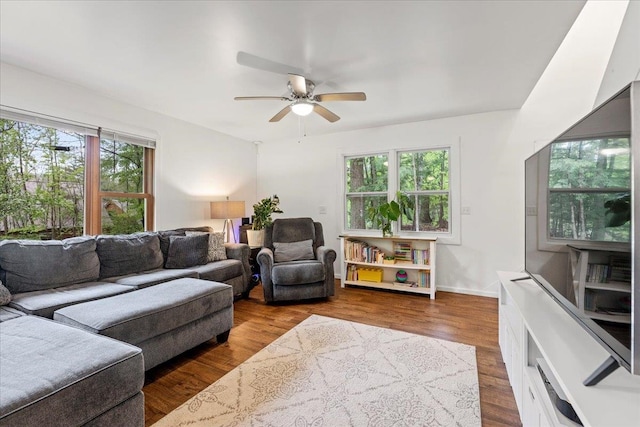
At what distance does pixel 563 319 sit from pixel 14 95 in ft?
14.0

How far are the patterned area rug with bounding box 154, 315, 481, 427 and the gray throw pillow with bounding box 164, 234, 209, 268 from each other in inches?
55.6

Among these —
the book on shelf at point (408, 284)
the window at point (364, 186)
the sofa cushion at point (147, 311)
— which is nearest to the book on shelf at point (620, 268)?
the sofa cushion at point (147, 311)

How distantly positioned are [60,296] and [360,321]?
2.49 m

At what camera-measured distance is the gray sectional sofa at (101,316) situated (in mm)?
1133

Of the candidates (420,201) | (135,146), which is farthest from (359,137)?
(135,146)

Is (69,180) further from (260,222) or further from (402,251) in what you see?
(402,251)

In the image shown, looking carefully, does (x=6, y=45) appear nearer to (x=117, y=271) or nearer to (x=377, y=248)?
(x=117, y=271)

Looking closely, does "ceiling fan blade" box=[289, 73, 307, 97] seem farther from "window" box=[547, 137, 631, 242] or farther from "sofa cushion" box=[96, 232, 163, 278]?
"sofa cushion" box=[96, 232, 163, 278]

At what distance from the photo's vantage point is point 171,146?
382 centimetres

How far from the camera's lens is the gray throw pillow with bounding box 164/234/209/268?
3158 millimetres

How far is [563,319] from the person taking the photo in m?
1.43

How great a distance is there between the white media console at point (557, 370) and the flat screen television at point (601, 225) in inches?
2.4

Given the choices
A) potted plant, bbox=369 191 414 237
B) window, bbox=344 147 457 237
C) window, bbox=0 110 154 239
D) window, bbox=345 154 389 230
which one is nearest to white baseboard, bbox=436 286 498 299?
window, bbox=344 147 457 237

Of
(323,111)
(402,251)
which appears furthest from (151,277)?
(402,251)
